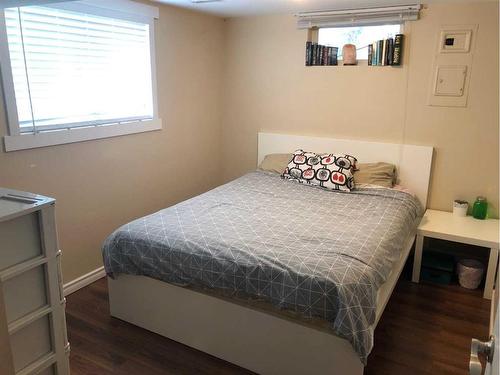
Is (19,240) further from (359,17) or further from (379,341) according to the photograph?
(359,17)

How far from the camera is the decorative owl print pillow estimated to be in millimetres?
3256

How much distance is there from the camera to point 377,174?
11.0 feet

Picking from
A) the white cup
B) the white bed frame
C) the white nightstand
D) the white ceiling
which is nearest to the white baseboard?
the white bed frame

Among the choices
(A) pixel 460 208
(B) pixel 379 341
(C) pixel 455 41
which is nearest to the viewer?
(B) pixel 379 341

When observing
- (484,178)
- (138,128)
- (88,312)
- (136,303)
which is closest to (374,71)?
(484,178)

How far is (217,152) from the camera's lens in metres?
4.30

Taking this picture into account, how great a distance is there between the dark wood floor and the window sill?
1082mm

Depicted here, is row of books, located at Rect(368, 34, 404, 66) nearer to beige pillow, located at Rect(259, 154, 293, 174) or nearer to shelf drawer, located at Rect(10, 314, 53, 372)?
beige pillow, located at Rect(259, 154, 293, 174)

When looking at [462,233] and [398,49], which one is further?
[398,49]

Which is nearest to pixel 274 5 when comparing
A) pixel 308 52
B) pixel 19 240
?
pixel 308 52

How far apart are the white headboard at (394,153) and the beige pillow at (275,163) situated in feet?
0.55

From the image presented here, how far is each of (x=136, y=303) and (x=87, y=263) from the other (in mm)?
745

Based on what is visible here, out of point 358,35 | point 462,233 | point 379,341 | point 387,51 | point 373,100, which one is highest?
point 358,35

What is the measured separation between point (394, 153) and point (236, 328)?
2.14 m
